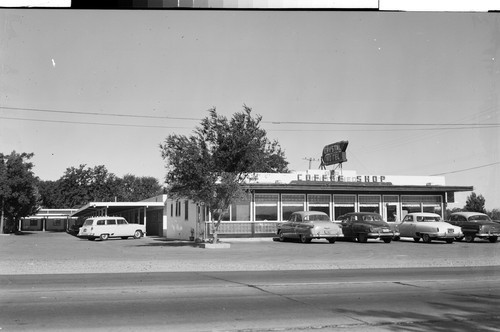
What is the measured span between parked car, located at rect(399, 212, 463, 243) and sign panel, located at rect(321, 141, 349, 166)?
16.1 metres

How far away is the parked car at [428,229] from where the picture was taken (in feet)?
93.2

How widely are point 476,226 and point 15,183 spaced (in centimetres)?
3921

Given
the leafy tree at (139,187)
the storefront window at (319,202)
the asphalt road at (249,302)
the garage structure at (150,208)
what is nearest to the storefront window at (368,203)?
the storefront window at (319,202)

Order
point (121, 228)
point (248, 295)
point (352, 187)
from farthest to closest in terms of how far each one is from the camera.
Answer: point (121, 228)
point (352, 187)
point (248, 295)

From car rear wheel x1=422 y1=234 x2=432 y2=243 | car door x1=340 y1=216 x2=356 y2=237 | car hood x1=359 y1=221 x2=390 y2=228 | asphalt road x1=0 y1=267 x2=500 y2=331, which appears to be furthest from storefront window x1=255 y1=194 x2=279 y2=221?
asphalt road x1=0 y1=267 x2=500 y2=331

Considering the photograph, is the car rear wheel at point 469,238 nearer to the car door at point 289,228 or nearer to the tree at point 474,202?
the car door at point 289,228

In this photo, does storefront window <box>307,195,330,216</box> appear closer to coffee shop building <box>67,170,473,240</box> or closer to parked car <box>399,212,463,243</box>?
coffee shop building <box>67,170,473,240</box>

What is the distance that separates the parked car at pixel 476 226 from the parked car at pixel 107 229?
23.8m

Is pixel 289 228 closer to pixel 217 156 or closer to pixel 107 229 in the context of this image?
pixel 217 156

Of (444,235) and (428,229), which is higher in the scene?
(428,229)

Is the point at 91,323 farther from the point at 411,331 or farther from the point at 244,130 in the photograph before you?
the point at 244,130

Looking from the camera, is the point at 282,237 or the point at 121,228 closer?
the point at 282,237

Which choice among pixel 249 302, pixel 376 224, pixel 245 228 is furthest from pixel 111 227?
pixel 249 302

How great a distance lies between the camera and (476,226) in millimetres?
29094
